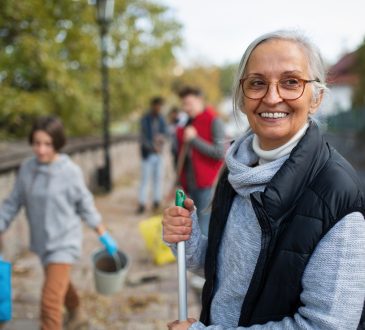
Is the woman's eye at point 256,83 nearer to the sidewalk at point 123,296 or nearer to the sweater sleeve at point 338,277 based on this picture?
the sweater sleeve at point 338,277

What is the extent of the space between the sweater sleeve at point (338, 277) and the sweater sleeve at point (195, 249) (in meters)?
0.56

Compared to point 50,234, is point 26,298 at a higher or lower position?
lower

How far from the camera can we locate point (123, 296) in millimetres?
3922

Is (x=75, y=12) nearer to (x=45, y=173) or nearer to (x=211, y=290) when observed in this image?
(x=45, y=173)

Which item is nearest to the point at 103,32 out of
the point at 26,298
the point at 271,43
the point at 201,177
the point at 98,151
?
the point at 98,151

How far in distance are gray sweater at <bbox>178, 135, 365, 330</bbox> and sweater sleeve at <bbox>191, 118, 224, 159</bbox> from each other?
2.48m

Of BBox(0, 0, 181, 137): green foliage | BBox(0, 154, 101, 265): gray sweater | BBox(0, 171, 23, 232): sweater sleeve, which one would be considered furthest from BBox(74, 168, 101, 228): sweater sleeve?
BBox(0, 0, 181, 137): green foliage

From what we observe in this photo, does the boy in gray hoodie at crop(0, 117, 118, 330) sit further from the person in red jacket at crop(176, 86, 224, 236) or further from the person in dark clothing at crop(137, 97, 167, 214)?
the person in dark clothing at crop(137, 97, 167, 214)

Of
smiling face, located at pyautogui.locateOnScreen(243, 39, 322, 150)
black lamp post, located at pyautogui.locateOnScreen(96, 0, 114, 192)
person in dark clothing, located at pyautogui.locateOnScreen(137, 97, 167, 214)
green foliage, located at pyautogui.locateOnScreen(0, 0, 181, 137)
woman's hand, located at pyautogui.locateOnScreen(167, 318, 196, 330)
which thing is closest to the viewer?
smiling face, located at pyautogui.locateOnScreen(243, 39, 322, 150)

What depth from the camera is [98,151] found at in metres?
9.03

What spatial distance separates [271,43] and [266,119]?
0.78ft

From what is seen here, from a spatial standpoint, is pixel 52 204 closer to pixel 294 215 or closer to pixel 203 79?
pixel 294 215

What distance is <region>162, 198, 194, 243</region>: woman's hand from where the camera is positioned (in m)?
1.52

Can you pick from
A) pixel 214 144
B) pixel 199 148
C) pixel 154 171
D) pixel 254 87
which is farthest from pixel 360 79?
pixel 254 87
